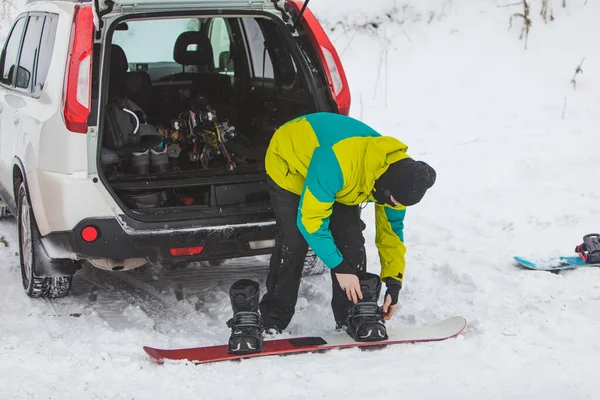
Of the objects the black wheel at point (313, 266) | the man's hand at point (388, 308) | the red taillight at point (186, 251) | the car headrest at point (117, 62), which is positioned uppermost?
the car headrest at point (117, 62)

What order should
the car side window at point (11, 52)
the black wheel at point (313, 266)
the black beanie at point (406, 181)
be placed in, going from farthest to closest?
the car side window at point (11, 52) → the black wheel at point (313, 266) → the black beanie at point (406, 181)

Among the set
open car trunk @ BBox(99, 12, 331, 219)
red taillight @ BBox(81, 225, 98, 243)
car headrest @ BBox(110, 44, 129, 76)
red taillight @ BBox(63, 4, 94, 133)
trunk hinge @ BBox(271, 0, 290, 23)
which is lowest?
red taillight @ BBox(81, 225, 98, 243)

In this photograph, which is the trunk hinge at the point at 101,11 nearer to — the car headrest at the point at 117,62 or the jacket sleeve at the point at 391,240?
the car headrest at the point at 117,62

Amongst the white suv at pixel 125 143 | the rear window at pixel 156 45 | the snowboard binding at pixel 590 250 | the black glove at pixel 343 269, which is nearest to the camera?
the black glove at pixel 343 269

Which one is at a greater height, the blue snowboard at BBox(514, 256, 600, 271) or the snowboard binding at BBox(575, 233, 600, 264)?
the snowboard binding at BBox(575, 233, 600, 264)

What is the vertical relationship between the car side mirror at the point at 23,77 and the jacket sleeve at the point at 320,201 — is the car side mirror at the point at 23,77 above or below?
above

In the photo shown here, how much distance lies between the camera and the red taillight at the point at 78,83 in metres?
3.96

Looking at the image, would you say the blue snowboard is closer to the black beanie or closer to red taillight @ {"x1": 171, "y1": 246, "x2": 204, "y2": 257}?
the black beanie

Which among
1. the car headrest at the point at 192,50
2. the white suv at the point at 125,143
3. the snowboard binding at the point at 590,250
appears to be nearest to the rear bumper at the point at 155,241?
the white suv at the point at 125,143

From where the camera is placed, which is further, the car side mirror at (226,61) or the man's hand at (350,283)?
the car side mirror at (226,61)

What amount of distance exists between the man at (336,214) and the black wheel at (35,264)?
1206mm

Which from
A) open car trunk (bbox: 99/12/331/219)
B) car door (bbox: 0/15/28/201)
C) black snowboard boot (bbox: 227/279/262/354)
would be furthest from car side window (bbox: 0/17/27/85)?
black snowboard boot (bbox: 227/279/262/354)

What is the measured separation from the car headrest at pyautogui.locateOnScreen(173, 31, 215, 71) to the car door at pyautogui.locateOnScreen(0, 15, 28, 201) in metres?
1.24

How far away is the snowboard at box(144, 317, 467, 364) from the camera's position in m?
3.75
